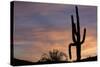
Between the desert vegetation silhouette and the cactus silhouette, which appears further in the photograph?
the cactus silhouette

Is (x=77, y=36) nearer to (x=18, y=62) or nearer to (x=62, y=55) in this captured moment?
(x=62, y=55)

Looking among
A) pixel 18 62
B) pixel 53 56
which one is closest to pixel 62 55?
pixel 53 56

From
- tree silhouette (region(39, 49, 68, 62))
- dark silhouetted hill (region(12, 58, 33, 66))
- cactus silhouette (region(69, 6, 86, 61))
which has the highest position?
cactus silhouette (region(69, 6, 86, 61))

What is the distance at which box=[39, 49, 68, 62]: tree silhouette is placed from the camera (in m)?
3.75

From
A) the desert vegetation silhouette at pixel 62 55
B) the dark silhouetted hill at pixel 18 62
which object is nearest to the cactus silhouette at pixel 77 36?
the desert vegetation silhouette at pixel 62 55

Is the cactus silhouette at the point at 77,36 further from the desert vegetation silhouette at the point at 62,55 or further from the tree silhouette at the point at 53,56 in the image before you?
the tree silhouette at the point at 53,56

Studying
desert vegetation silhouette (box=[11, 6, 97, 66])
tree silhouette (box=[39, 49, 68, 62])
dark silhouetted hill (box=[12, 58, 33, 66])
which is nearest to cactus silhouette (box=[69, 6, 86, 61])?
desert vegetation silhouette (box=[11, 6, 97, 66])

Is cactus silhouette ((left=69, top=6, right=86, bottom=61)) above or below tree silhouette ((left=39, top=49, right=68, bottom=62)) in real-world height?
above

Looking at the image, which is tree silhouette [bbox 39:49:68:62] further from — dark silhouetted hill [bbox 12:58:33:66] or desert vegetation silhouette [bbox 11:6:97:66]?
dark silhouetted hill [bbox 12:58:33:66]

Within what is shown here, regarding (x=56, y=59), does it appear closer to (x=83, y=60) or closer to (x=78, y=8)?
(x=83, y=60)

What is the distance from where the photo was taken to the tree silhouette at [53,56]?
3752 millimetres

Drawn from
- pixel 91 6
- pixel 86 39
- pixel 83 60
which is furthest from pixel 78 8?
pixel 83 60

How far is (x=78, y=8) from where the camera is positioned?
4.00 m

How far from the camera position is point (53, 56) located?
3.81m
